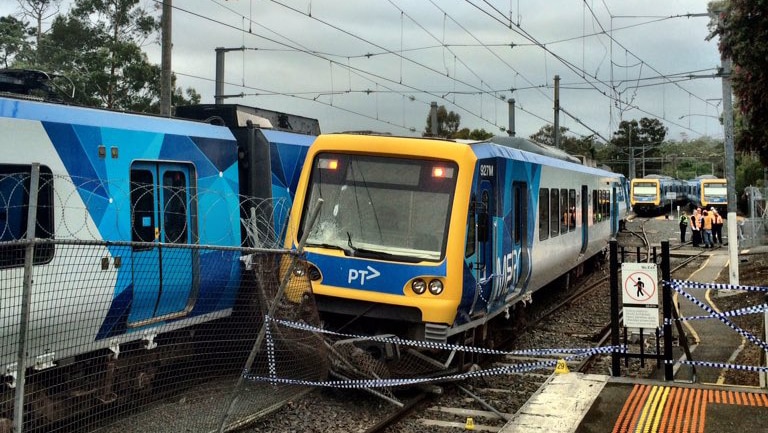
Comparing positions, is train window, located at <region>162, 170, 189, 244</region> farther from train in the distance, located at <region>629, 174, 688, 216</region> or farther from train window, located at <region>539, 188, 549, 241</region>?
train in the distance, located at <region>629, 174, 688, 216</region>

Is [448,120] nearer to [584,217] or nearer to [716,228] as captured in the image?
[716,228]

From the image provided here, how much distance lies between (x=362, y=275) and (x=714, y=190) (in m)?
51.4

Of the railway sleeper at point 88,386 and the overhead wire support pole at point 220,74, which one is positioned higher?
the overhead wire support pole at point 220,74

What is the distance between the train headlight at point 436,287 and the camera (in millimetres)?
8039

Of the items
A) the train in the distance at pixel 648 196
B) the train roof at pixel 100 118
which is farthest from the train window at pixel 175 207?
the train in the distance at pixel 648 196

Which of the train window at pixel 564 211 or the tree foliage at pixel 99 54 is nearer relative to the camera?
the train window at pixel 564 211

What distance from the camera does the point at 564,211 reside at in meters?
14.2

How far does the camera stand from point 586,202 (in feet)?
57.1

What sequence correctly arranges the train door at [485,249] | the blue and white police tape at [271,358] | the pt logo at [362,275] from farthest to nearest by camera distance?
the train door at [485,249], the pt logo at [362,275], the blue and white police tape at [271,358]

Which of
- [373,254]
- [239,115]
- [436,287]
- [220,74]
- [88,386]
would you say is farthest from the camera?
[220,74]

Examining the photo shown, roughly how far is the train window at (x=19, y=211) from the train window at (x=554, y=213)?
28.4ft

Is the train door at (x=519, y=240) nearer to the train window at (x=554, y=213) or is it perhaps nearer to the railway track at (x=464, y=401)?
the railway track at (x=464, y=401)

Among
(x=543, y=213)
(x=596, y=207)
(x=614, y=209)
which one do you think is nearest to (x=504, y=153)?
(x=543, y=213)

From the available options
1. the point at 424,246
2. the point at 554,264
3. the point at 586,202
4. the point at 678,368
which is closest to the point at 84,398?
the point at 424,246
